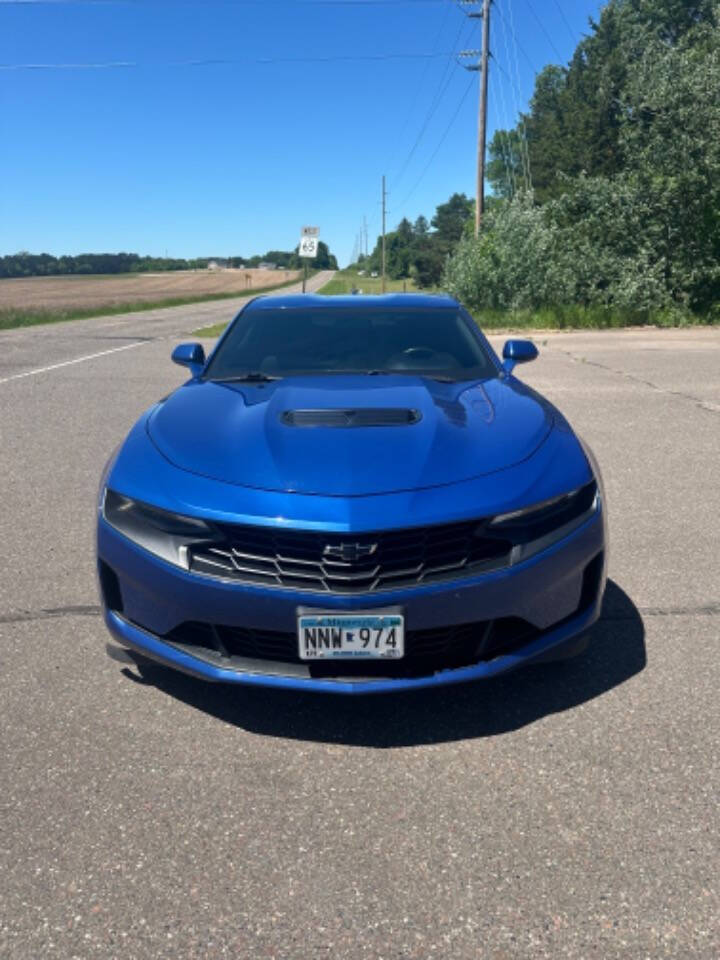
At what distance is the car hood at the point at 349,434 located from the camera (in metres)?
2.70

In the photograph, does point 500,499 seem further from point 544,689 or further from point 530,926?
point 530,926

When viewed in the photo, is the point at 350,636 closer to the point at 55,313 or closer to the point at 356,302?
the point at 356,302

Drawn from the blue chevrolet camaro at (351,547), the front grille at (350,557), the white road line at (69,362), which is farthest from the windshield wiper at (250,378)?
the white road line at (69,362)

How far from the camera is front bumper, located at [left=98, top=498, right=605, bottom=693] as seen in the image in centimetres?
254

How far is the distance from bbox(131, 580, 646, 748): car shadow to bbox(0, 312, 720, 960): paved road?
0.4 inches

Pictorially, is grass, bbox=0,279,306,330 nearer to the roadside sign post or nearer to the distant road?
the distant road

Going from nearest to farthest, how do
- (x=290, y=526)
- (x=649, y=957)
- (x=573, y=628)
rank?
(x=649, y=957), (x=290, y=526), (x=573, y=628)

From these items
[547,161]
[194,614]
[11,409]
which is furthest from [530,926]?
[547,161]

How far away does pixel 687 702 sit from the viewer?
3008 mm

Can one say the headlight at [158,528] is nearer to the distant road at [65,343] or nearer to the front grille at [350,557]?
the front grille at [350,557]

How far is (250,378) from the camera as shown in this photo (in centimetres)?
402

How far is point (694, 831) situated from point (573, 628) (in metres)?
0.74

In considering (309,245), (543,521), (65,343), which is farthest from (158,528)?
(309,245)

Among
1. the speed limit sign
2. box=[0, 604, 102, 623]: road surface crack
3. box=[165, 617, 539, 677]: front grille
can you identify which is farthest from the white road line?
box=[165, 617, 539, 677]: front grille
